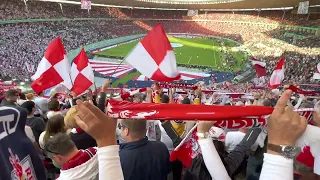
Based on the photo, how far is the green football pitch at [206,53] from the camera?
2700 centimetres

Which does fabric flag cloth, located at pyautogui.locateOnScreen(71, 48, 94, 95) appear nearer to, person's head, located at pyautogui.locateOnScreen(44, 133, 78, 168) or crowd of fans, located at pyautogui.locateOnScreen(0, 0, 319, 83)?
person's head, located at pyautogui.locateOnScreen(44, 133, 78, 168)

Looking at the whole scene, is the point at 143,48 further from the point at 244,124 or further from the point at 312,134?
the point at 312,134

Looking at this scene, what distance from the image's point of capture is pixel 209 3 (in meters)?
36.6

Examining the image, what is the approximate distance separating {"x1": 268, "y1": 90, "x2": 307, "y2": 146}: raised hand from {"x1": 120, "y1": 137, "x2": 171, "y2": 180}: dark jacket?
1.19 metres

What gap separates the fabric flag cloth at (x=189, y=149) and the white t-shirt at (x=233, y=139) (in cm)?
81

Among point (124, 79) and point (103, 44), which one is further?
point (103, 44)

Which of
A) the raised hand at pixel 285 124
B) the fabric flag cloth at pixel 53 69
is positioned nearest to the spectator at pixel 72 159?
the raised hand at pixel 285 124

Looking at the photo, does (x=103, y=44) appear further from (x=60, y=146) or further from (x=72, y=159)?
(x=72, y=159)

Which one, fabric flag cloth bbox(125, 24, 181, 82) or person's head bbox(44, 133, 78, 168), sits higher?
fabric flag cloth bbox(125, 24, 181, 82)

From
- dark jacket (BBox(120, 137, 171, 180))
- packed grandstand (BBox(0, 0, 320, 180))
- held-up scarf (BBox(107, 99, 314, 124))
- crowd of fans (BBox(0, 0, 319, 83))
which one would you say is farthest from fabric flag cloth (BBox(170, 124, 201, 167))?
crowd of fans (BBox(0, 0, 319, 83))

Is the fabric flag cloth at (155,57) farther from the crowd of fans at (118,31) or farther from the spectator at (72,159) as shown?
the crowd of fans at (118,31)

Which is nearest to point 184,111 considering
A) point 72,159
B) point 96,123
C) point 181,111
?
point 181,111

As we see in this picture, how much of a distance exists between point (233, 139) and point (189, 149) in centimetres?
88

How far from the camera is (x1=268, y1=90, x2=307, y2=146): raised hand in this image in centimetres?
106
